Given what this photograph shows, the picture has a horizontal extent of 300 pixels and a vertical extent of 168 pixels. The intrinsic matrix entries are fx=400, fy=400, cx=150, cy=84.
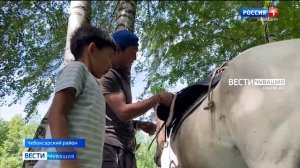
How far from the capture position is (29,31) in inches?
388

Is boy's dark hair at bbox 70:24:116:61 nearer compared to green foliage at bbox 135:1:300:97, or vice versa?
boy's dark hair at bbox 70:24:116:61

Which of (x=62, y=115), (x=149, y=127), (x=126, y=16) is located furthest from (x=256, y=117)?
(x=126, y=16)

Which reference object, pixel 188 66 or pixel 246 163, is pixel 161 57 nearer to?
pixel 188 66

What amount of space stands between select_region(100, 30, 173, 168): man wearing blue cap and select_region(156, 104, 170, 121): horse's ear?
0.10 meters

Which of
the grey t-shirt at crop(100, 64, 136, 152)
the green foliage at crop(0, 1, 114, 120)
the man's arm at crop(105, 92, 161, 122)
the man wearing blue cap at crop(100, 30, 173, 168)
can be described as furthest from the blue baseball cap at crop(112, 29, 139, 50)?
the green foliage at crop(0, 1, 114, 120)

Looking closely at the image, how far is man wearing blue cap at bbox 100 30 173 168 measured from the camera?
281cm

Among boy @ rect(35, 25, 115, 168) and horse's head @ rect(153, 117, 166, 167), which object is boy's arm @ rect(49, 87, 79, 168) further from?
horse's head @ rect(153, 117, 166, 167)

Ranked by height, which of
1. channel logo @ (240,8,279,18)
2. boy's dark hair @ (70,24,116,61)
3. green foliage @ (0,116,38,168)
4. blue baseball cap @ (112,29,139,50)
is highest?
channel logo @ (240,8,279,18)

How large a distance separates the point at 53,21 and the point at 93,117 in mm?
7959

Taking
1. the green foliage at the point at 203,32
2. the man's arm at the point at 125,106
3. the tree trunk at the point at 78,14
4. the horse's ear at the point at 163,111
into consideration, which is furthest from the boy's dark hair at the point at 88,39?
the green foliage at the point at 203,32

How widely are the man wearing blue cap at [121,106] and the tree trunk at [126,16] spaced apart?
6.44 feet

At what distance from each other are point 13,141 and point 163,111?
1836 centimetres

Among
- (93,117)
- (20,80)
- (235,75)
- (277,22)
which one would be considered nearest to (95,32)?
(93,117)

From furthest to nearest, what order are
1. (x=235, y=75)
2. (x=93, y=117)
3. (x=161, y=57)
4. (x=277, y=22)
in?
1. (x=161, y=57)
2. (x=277, y=22)
3. (x=235, y=75)
4. (x=93, y=117)
